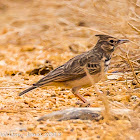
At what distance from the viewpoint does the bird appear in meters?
5.00

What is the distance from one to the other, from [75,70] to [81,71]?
93mm

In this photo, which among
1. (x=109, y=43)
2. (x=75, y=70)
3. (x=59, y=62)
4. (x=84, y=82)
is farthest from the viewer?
(x=59, y=62)

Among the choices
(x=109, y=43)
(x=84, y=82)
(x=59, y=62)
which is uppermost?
(x=109, y=43)

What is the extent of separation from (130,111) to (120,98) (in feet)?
3.78

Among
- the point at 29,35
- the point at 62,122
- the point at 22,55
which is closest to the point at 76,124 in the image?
the point at 62,122

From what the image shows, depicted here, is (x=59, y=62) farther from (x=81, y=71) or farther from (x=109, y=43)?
(x=81, y=71)

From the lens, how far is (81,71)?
16.6 feet

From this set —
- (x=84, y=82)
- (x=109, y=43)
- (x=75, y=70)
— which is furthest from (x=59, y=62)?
(x=84, y=82)

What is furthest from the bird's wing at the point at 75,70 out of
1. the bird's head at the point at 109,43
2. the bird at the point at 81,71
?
the bird's head at the point at 109,43

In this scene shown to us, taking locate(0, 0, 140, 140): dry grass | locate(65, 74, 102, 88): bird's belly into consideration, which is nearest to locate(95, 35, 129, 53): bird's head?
locate(0, 0, 140, 140): dry grass

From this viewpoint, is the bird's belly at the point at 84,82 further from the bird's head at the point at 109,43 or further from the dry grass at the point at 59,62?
the bird's head at the point at 109,43

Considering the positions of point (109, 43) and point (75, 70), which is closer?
point (75, 70)

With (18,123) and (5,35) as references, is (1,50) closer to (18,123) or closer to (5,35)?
(5,35)

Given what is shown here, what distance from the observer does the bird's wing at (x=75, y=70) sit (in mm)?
5031
